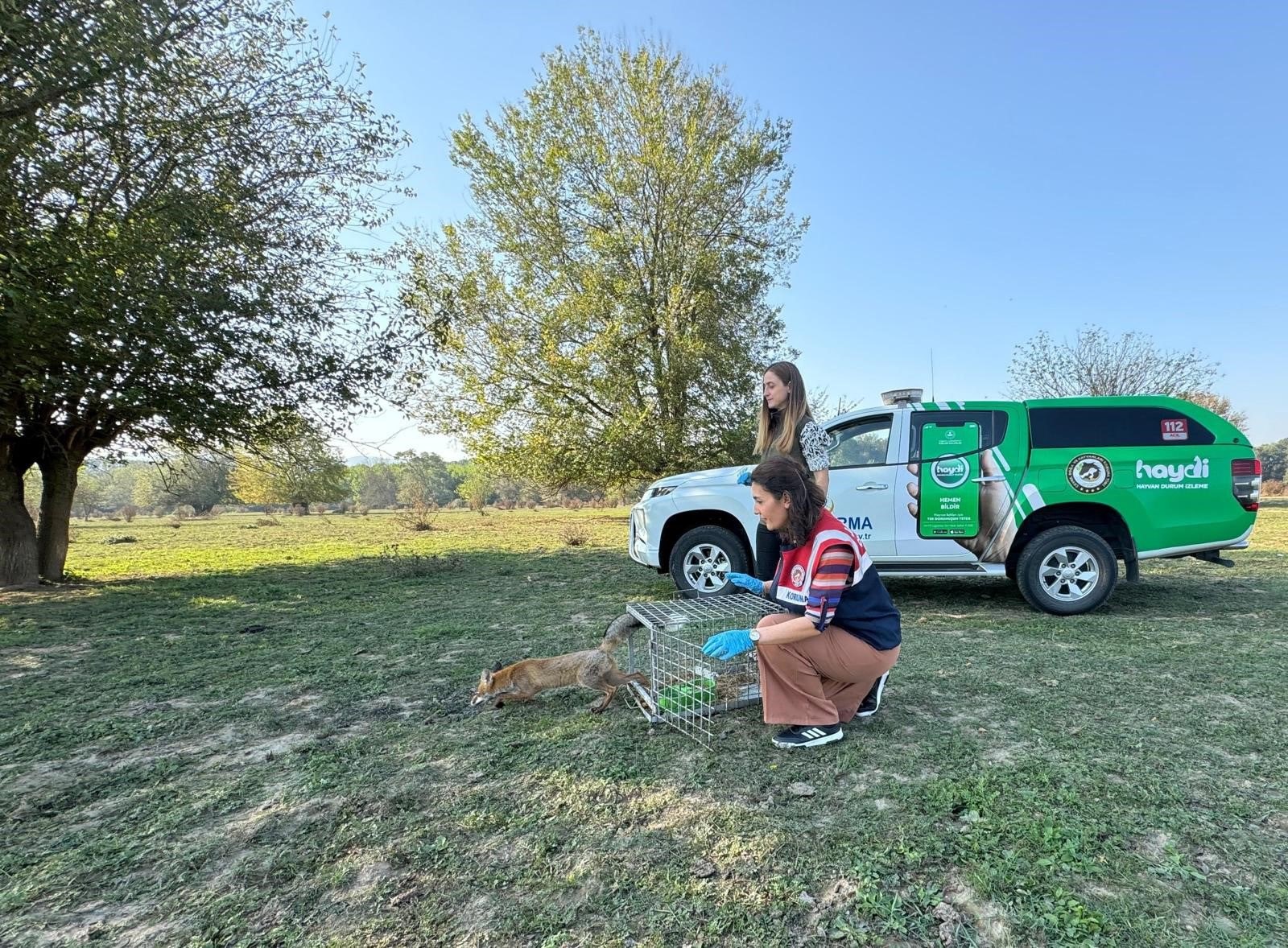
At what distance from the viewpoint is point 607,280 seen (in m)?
13.8

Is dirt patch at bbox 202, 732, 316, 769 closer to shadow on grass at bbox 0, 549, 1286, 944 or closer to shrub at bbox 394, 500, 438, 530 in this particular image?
shadow on grass at bbox 0, 549, 1286, 944

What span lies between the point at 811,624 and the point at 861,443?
3.61 metres

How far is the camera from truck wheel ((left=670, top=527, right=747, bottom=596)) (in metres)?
5.89

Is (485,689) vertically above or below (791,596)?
below

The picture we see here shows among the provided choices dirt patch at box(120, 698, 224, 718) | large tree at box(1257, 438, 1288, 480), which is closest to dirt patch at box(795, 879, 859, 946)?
dirt patch at box(120, 698, 224, 718)

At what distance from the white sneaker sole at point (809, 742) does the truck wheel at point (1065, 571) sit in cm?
353

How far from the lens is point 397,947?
1.62 metres

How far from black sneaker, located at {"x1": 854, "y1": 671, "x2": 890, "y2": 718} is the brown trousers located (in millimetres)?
199

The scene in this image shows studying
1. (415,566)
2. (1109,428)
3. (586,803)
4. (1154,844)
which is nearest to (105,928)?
(586,803)

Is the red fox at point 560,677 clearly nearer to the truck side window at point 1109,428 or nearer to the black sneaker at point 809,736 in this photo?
the black sneaker at point 809,736

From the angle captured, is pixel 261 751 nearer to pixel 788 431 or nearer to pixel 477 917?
pixel 477 917

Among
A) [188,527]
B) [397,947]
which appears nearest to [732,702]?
[397,947]

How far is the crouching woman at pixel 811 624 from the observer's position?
2615 millimetres

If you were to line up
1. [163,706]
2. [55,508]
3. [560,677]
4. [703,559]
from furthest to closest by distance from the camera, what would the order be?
[55,508], [703,559], [163,706], [560,677]
